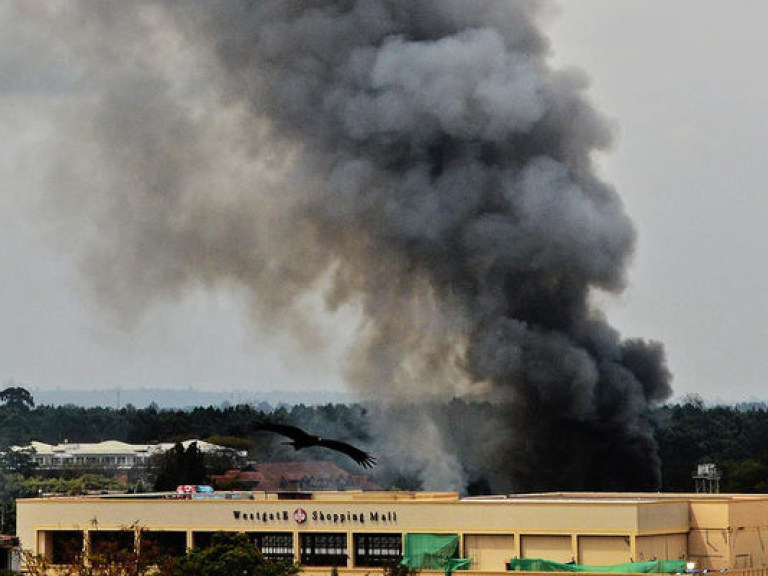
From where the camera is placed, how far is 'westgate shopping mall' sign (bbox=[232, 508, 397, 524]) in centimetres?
6050

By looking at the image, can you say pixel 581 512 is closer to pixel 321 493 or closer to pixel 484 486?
pixel 321 493

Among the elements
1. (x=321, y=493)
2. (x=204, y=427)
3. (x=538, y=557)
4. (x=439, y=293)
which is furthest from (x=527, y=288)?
(x=204, y=427)

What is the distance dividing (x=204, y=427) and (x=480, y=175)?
8549 centimetres

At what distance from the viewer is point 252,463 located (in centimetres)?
13575

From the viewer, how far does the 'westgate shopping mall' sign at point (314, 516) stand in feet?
198

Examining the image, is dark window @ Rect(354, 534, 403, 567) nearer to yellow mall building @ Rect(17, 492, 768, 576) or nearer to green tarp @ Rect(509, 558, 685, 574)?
yellow mall building @ Rect(17, 492, 768, 576)

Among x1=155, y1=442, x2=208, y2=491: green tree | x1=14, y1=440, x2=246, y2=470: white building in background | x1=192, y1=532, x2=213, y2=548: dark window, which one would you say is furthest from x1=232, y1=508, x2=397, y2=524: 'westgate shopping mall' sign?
x1=14, y1=440, x2=246, y2=470: white building in background

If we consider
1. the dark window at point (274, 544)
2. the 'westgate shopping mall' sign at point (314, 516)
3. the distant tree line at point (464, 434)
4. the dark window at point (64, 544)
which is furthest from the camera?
the distant tree line at point (464, 434)

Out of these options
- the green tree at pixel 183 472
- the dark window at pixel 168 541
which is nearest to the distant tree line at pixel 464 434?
the green tree at pixel 183 472

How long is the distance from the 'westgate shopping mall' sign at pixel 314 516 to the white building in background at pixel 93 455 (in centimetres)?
9693

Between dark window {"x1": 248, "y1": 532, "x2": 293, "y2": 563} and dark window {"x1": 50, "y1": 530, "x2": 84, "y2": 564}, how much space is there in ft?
20.7

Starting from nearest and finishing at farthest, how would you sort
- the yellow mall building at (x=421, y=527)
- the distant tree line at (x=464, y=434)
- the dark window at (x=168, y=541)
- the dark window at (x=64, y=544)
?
the yellow mall building at (x=421, y=527) → the dark window at (x=168, y=541) → the dark window at (x=64, y=544) → the distant tree line at (x=464, y=434)

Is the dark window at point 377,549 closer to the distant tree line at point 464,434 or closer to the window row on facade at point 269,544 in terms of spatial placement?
the window row on facade at point 269,544

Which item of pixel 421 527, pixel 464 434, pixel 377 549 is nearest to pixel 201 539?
pixel 377 549
